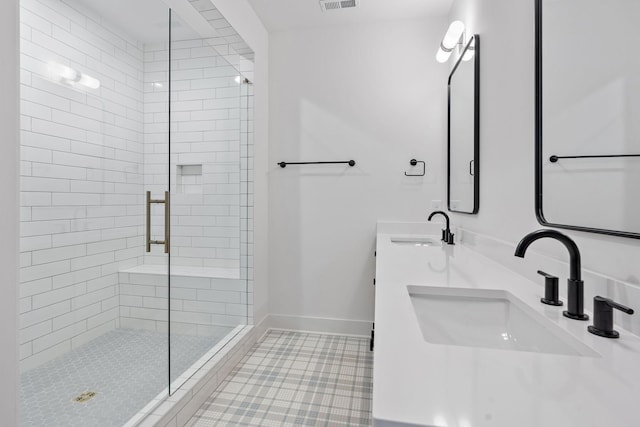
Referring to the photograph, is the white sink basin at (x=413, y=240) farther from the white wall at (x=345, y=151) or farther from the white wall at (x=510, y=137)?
the white wall at (x=510, y=137)

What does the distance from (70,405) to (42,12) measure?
1.72 meters

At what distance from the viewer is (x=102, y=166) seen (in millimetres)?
1559

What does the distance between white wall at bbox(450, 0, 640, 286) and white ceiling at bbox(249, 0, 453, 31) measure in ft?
1.85

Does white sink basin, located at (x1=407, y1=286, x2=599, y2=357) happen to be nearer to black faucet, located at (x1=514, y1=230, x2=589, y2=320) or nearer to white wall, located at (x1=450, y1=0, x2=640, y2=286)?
black faucet, located at (x1=514, y1=230, x2=589, y2=320)

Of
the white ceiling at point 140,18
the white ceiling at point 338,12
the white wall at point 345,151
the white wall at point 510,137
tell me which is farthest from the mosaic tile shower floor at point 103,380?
the white ceiling at point 338,12

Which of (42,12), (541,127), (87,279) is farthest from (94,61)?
(541,127)

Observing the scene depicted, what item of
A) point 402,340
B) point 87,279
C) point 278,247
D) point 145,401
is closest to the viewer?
point 402,340

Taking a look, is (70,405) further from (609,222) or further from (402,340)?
(609,222)

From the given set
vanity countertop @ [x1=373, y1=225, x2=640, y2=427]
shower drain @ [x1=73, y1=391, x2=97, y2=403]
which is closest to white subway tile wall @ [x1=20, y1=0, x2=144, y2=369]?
shower drain @ [x1=73, y1=391, x2=97, y2=403]

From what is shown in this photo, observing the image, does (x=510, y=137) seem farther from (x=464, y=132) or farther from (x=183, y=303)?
(x=183, y=303)

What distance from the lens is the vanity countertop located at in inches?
14.1

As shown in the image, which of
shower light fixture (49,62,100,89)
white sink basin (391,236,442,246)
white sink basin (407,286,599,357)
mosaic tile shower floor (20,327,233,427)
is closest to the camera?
white sink basin (407,286,599,357)

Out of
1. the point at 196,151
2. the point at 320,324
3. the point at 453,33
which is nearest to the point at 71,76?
the point at 196,151

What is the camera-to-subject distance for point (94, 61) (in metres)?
1.54
